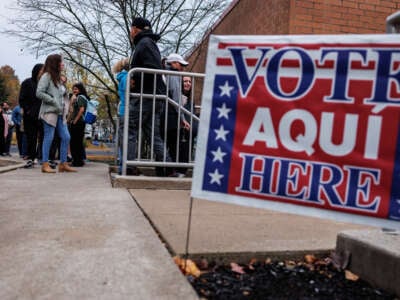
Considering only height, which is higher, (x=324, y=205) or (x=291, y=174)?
(x=291, y=174)

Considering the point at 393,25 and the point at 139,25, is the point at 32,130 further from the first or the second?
the point at 393,25

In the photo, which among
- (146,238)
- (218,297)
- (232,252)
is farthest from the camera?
(146,238)

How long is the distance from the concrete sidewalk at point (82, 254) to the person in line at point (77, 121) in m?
4.68

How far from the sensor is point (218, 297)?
1.71m

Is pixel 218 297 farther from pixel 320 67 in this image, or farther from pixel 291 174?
pixel 320 67

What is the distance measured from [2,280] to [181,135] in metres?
3.89

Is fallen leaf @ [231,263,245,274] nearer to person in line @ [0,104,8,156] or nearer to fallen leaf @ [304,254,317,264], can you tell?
fallen leaf @ [304,254,317,264]

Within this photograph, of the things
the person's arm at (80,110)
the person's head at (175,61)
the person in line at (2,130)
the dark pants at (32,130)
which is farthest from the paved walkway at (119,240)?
the person in line at (2,130)

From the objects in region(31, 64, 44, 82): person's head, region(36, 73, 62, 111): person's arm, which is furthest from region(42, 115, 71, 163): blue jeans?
region(31, 64, 44, 82): person's head

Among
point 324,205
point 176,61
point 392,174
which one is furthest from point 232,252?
point 176,61

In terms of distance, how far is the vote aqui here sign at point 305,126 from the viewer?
1.79 m

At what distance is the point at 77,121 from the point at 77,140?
0.39 meters

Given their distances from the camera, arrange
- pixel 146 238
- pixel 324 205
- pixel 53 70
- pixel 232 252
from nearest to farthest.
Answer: pixel 324 205, pixel 232 252, pixel 146 238, pixel 53 70

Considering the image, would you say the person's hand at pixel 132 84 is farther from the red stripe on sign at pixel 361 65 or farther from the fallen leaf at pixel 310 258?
the red stripe on sign at pixel 361 65
